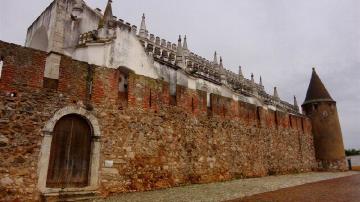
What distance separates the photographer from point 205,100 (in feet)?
36.2

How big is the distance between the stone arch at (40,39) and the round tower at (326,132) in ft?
61.3

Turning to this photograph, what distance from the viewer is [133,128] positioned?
326 inches

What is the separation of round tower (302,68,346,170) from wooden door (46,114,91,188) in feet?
58.7

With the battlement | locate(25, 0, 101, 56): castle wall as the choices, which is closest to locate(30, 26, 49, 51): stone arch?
locate(25, 0, 101, 56): castle wall

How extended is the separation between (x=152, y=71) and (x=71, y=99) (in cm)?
676

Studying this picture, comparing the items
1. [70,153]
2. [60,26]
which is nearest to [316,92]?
[60,26]

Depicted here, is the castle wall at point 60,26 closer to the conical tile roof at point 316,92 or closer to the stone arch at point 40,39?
the stone arch at point 40,39

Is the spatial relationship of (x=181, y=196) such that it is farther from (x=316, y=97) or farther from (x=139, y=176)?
(x=316, y=97)

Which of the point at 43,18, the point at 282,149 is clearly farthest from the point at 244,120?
the point at 43,18

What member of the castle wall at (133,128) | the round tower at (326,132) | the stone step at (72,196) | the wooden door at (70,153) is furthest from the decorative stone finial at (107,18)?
the round tower at (326,132)

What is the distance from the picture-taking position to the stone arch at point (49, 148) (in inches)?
250

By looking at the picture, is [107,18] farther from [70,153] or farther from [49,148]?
[49,148]

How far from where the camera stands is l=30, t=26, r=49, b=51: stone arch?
14289mm

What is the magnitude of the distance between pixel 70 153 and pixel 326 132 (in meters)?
18.7
